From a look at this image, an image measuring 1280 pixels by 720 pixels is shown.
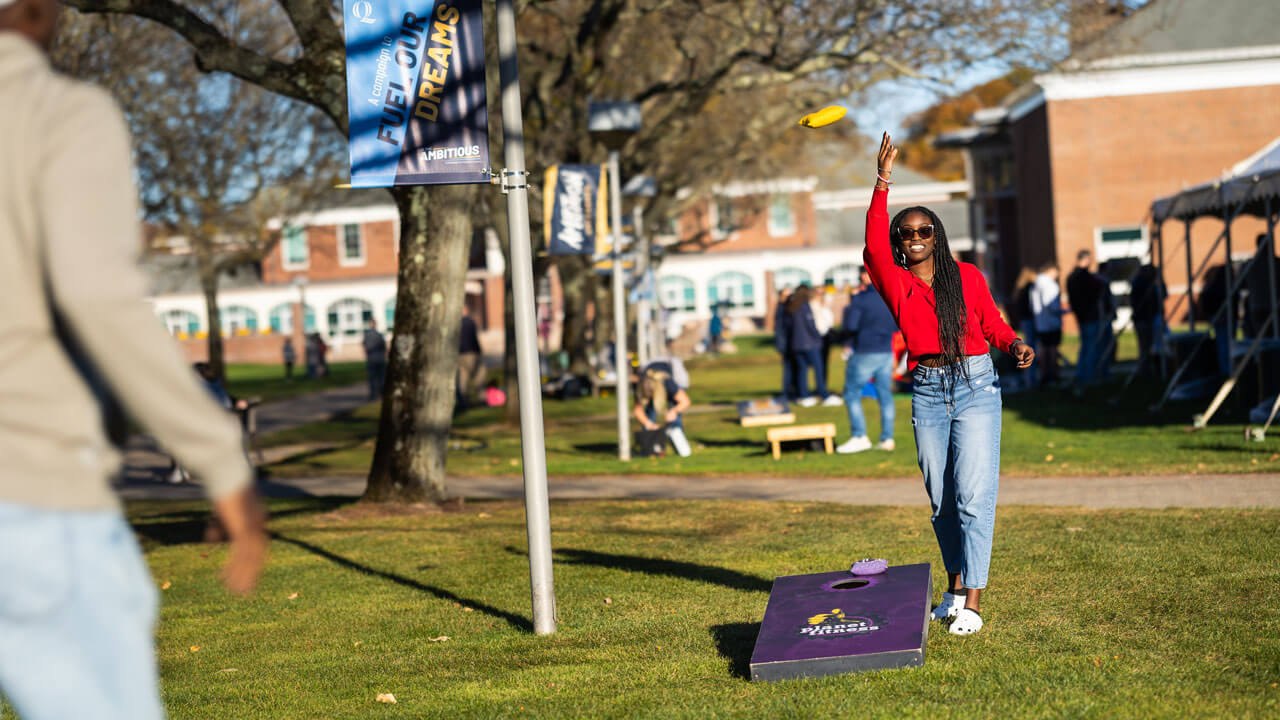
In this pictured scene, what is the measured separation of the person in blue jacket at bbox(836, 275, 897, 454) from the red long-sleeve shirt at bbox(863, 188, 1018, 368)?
27.0ft

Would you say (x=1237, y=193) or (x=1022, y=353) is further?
(x=1237, y=193)

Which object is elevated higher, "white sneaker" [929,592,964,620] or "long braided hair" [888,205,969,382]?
"long braided hair" [888,205,969,382]

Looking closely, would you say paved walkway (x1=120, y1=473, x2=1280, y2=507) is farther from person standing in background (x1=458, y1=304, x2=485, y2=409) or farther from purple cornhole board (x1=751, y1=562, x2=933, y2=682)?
person standing in background (x1=458, y1=304, x2=485, y2=409)

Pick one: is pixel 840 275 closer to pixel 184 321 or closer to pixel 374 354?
pixel 184 321

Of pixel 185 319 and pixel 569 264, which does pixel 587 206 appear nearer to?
pixel 569 264

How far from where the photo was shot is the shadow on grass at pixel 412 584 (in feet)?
24.0

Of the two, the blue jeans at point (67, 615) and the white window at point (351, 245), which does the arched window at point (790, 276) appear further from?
the blue jeans at point (67, 615)

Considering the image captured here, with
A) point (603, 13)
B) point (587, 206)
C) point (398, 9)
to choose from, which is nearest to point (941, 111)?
→ point (603, 13)

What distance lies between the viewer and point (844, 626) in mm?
5699

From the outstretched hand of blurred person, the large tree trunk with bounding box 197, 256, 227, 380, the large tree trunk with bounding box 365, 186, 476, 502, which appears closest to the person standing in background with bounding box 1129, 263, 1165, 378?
the large tree trunk with bounding box 365, 186, 476, 502

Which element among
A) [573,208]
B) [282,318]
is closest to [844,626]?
[573,208]

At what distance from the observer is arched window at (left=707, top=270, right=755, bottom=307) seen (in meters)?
69.1

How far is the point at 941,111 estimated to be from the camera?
228ft

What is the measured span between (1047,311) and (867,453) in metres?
7.83
